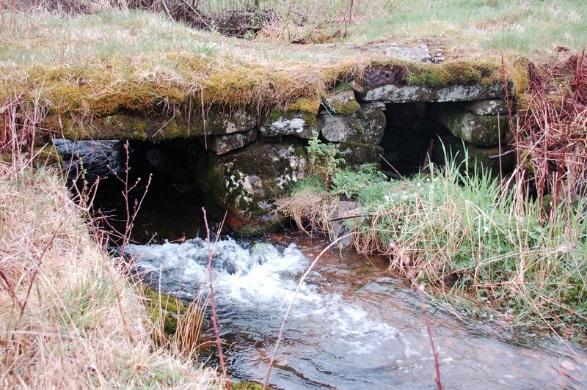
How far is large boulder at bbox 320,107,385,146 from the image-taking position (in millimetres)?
6035

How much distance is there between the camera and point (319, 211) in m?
5.64

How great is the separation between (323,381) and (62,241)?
80.1 inches

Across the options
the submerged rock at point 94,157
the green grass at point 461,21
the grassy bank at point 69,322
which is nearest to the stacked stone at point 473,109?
the green grass at point 461,21

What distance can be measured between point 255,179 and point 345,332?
2.36 metres

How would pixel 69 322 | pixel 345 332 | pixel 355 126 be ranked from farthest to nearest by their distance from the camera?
pixel 355 126
pixel 345 332
pixel 69 322

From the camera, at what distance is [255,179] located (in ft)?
19.0

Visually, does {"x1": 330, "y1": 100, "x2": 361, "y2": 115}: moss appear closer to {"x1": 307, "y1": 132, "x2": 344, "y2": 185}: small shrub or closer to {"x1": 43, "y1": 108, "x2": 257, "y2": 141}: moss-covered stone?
{"x1": 307, "y1": 132, "x2": 344, "y2": 185}: small shrub

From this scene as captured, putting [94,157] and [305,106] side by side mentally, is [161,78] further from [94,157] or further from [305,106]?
[94,157]

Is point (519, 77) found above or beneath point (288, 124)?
above

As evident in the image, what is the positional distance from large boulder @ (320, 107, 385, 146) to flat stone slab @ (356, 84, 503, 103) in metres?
0.18

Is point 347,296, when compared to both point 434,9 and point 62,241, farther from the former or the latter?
point 434,9

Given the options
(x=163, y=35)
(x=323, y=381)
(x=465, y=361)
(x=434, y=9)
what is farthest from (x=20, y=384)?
(x=434, y=9)

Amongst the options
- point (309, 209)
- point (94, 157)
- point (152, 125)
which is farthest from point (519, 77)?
point (94, 157)

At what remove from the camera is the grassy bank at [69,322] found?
226 centimetres
